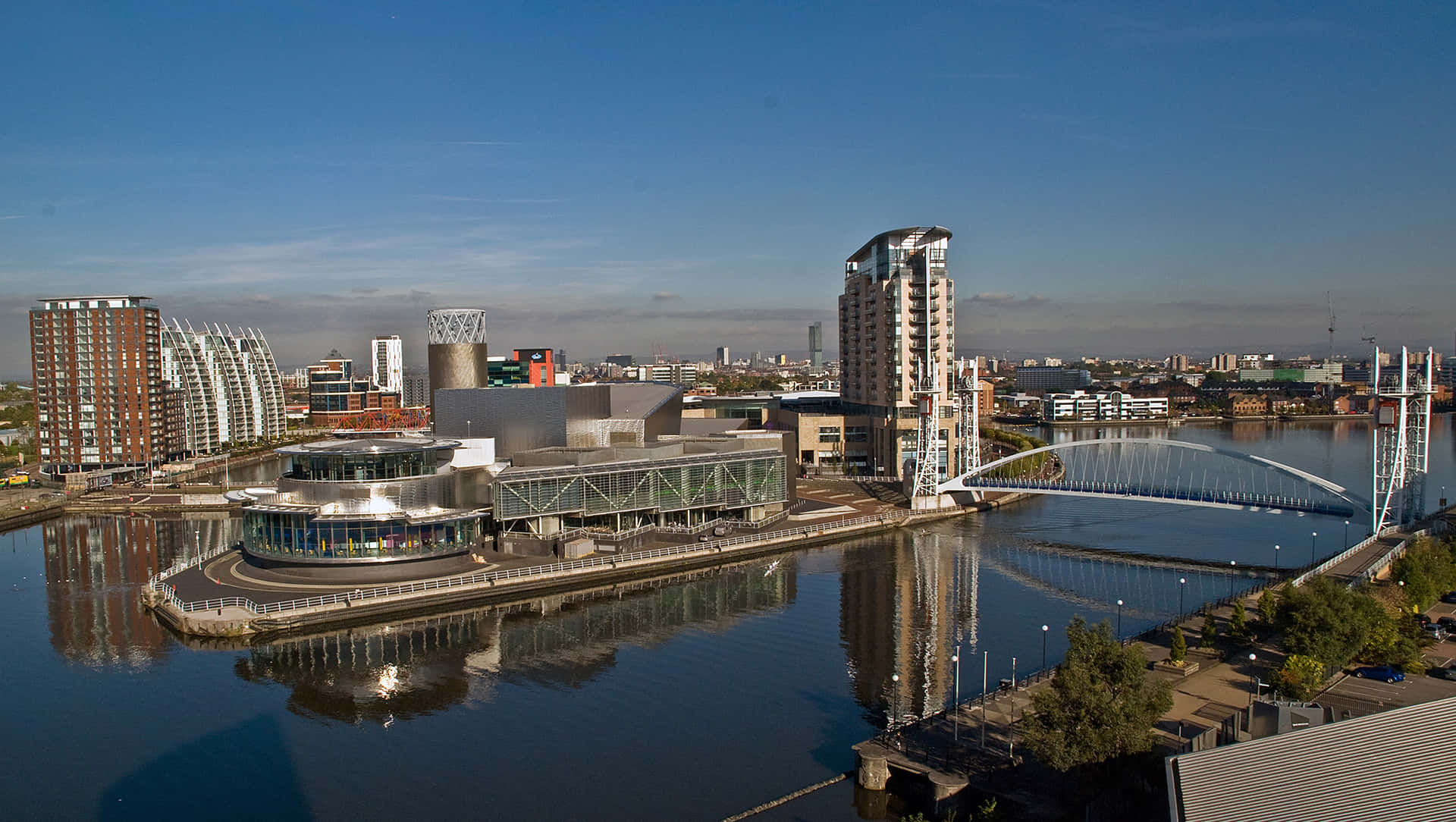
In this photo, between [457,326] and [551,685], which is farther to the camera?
[457,326]

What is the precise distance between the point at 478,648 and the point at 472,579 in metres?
4.62

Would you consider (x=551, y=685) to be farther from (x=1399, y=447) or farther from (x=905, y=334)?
(x=905, y=334)

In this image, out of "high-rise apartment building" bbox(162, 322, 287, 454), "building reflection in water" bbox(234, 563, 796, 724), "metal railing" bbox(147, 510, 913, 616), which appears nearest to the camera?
"building reflection in water" bbox(234, 563, 796, 724)

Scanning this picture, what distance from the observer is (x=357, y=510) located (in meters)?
27.9

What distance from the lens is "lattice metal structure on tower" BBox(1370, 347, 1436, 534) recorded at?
3038cm

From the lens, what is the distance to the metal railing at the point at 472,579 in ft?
79.9

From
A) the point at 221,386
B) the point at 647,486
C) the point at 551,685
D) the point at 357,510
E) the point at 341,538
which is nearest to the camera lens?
the point at 551,685

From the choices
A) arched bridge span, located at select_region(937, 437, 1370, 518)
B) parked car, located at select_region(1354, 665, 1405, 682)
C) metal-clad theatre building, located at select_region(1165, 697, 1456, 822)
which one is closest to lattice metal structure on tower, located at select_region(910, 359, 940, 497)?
arched bridge span, located at select_region(937, 437, 1370, 518)

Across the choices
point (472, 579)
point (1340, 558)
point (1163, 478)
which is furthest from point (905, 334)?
point (472, 579)

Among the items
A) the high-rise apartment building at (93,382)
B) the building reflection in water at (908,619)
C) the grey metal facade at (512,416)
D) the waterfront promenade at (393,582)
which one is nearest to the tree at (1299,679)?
the building reflection in water at (908,619)

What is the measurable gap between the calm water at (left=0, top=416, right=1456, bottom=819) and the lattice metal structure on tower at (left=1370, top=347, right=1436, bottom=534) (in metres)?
2.24

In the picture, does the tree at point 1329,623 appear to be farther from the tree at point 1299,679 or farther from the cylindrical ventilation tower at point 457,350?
the cylindrical ventilation tower at point 457,350

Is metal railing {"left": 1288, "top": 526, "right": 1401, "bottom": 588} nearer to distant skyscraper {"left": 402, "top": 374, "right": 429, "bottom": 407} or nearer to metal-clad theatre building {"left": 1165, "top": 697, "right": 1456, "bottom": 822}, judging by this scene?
metal-clad theatre building {"left": 1165, "top": 697, "right": 1456, "bottom": 822}

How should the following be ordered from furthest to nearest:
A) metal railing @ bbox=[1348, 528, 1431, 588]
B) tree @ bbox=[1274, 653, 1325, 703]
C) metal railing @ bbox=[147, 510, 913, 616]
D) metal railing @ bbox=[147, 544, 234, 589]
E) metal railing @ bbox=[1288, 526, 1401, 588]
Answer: metal railing @ bbox=[147, 544, 234, 589] < metal railing @ bbox=[1288, 526, 1401, 588] < metal railing @ bbox=[147, 510, 913, 616] < metal railing @ bbox=[1348, 528, 1431, 588] < tree @ bbox=[1274, 653, 1325, 703]
